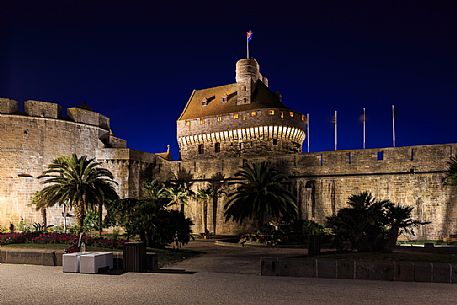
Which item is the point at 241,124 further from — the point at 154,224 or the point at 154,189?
the point at 154,224

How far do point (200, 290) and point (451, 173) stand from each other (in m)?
19.4

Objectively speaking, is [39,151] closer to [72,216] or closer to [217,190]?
[72,216]

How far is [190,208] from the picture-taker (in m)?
32.1

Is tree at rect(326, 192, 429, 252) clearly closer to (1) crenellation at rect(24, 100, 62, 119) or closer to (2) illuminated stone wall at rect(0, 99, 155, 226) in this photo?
(2) illuminated stone wall at rect(0, 99, 155, 226)

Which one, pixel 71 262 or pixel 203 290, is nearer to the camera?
pixel 203 290

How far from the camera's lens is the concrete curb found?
28.5 ft

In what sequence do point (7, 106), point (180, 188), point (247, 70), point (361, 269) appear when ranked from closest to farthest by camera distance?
1. point (361, 269)
2. point (7, 106)
3. point (180, 188)
4. point (247, 70)

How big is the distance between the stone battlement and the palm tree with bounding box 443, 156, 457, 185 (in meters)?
22.0

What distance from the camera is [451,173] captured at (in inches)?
921

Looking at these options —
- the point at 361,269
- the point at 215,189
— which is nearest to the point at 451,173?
the point at 215,189

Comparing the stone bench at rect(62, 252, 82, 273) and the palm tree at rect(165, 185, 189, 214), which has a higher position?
the palm tree at rect(165, 185, 189, 214)

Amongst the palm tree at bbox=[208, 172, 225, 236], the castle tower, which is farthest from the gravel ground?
the castle tower

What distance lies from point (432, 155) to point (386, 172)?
103 inches

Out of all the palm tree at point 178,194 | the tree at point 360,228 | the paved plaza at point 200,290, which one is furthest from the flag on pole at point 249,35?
the paved plaza at point 200,290
